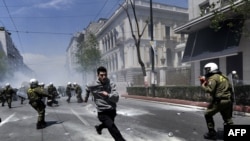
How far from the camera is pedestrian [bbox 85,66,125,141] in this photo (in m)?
5.11

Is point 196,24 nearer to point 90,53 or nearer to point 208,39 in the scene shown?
point 208,39

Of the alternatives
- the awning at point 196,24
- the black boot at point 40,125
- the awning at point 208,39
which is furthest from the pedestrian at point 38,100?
the awning at point 196,24

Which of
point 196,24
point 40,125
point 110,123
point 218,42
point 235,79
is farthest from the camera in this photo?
point 196,24

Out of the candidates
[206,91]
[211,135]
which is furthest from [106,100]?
[211,135]

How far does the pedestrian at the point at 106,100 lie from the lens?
16.8 ft

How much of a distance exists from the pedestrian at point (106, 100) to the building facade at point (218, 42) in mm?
10902

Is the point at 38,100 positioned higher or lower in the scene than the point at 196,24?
lower

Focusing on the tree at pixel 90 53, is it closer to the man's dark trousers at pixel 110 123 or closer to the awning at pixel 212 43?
the awning at pixel 212 43

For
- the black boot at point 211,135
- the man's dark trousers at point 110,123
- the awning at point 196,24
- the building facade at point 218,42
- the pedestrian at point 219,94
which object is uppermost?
the awning at point 196,24

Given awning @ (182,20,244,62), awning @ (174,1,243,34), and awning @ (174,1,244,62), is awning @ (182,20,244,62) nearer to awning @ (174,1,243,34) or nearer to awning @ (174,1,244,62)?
awning @ (174,1,244,62)

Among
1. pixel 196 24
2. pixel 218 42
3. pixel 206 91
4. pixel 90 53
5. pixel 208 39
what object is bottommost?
pixel 206 91

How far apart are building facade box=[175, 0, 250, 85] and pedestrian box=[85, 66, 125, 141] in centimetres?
1090

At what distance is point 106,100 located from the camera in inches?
205

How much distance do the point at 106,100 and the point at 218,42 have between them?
48.3 feet
